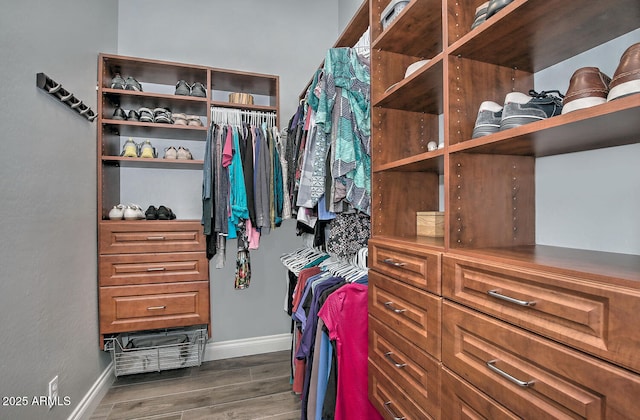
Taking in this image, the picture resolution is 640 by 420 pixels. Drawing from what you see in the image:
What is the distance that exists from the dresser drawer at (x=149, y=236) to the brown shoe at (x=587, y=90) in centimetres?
220

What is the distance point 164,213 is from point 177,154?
0.46m

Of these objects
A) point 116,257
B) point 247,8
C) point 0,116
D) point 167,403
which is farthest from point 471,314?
point 247,8

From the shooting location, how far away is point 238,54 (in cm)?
277

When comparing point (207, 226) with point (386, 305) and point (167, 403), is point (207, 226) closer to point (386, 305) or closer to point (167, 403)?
point (167, 403)

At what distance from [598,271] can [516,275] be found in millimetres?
137

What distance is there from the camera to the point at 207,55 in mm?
2699

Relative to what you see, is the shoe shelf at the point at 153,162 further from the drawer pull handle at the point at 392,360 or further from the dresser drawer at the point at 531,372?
the dresser drawer at the point at 531,372

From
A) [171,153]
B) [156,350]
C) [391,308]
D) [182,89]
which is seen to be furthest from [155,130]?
[391,308]

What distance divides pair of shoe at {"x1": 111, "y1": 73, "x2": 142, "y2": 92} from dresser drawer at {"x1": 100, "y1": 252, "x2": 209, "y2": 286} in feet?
3.99

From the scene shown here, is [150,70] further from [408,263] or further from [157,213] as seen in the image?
[408,263]

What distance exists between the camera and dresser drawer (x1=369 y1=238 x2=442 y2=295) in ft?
3.13

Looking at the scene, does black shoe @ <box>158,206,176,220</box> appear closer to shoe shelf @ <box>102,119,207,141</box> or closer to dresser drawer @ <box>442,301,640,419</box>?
shoe shelf @ <box>102,119,207,141</box>

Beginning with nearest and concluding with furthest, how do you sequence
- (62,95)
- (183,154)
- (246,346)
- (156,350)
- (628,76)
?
(628,76) < (62,95) < (156,350) < (183,154) < (246,346)

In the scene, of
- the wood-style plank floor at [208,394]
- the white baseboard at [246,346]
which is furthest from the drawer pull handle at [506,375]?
the white baseboard at [246,346]
